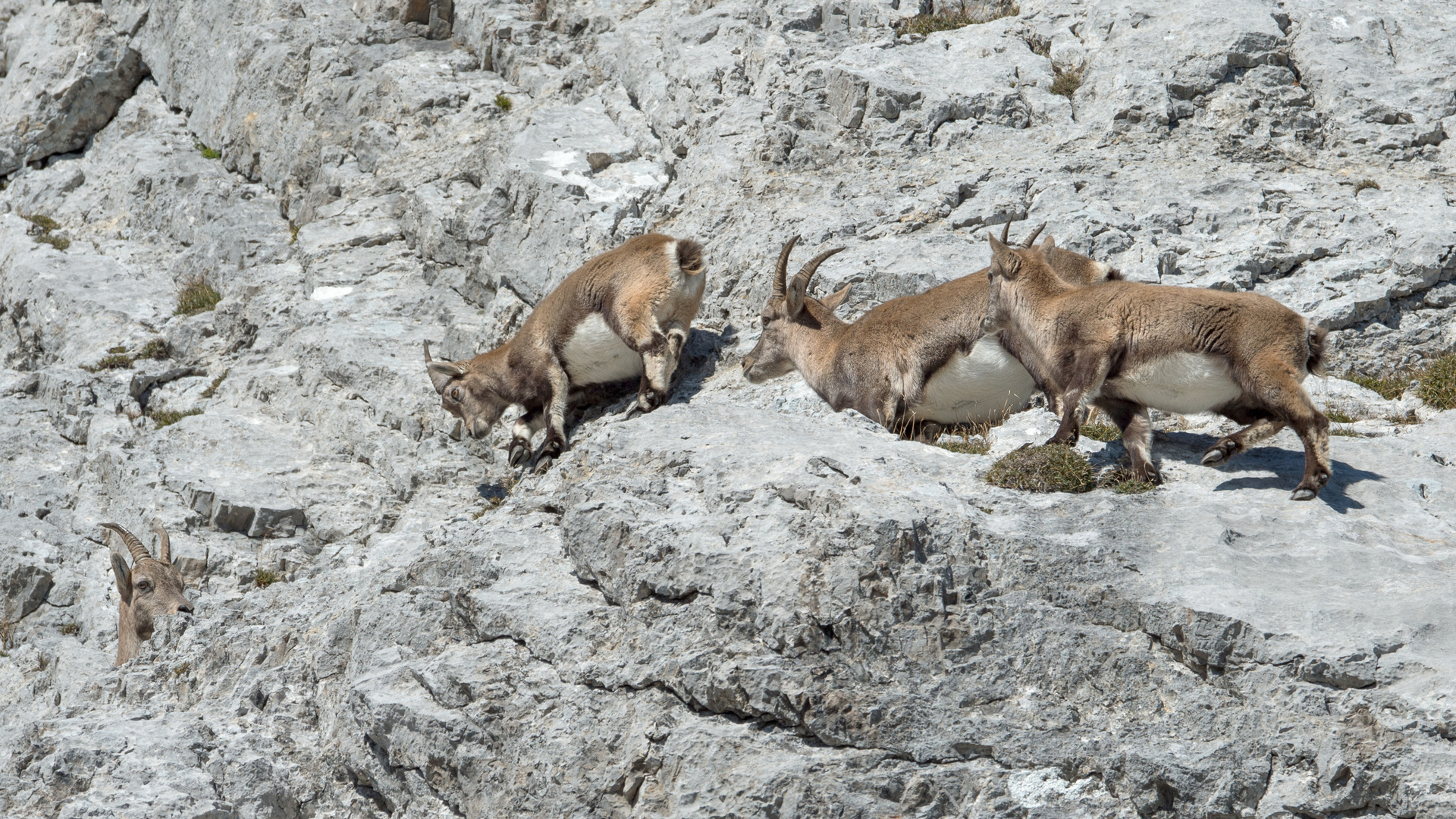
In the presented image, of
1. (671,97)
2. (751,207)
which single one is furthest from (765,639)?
(671,97)

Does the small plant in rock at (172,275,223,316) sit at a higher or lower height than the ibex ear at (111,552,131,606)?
higher

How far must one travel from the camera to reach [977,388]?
1022cm

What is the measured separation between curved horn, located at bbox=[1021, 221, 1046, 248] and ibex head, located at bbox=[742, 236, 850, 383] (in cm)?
190

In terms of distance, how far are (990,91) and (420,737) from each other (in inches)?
411

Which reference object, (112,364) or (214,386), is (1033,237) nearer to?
(214,386)

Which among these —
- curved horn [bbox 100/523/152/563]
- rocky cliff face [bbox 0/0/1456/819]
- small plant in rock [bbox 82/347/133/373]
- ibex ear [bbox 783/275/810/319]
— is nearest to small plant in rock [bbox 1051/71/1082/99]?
rocky cliff face [bbox 0/0/1456/819]

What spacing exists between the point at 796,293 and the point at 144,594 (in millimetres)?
6816

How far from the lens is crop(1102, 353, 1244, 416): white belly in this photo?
786cm

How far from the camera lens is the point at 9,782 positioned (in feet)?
25.5

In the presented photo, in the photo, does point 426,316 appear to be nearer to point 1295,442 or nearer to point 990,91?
point 990,91

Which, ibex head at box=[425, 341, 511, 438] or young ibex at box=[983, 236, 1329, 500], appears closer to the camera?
young ibex at box=[983, 236, 1329, 500]

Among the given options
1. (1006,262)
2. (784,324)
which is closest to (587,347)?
(784,324)

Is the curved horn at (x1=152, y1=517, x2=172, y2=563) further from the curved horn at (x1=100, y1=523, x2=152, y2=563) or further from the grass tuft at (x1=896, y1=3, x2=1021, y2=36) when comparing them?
the grass tuft at (x1=896, y1=3, x2=1021, y2=36)

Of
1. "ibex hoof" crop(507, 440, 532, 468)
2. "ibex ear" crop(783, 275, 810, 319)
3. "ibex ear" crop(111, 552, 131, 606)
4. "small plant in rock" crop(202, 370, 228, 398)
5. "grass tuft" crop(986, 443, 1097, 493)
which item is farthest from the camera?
"small plant in rock" crop(202, 370, 228, 398)
